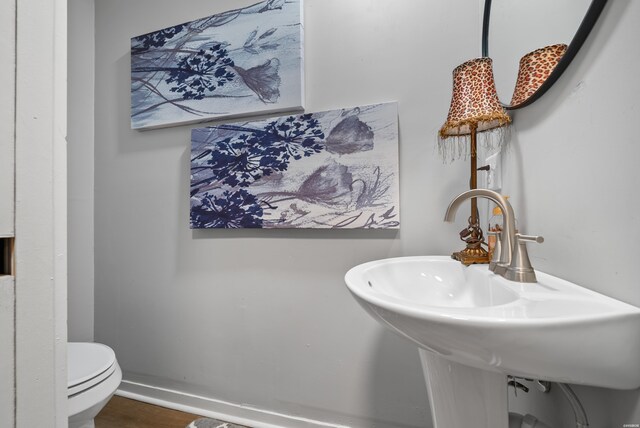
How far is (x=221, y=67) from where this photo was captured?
4.58ft

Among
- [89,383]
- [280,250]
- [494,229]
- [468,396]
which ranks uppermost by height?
[494,229]

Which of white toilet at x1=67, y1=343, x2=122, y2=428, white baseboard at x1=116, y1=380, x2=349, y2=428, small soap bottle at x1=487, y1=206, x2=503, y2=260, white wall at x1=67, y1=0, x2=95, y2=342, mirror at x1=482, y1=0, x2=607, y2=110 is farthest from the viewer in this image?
white wall at x1=67, y1=0, x2=95, y2=342

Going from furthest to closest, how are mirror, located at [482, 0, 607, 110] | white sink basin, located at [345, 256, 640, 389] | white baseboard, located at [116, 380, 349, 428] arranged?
white baseboard, located at [116, 380, 349, 428] → mirror, located at [482, 0, 607, 110] → white sink basin, located at [345, 256, 640, 389]

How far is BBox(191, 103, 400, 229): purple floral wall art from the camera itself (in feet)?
3.87

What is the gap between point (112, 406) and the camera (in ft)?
4.85

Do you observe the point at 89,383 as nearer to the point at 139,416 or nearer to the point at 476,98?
the point at 139,416

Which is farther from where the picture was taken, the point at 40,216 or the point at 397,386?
the point at 397,386

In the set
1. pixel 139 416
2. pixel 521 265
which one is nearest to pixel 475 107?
pixel 521 265

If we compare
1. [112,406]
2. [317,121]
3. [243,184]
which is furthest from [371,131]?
[112,406]

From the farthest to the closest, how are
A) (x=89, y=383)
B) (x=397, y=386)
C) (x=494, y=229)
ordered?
(x=397, y=386), (x=89, y=383), (x=494, y=229)

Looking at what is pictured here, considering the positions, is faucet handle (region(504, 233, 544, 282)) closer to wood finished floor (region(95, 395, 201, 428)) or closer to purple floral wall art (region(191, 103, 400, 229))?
purple floral wall art (region(191, 103, 400, 229))

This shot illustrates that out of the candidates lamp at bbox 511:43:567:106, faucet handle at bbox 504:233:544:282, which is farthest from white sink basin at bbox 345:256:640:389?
lamp at bbox 511:43:567:106

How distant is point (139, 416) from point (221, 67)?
66.4 inches

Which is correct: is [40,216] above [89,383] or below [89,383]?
above
